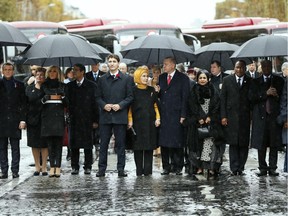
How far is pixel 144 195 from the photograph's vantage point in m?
12.5

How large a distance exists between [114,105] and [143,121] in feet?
1.90

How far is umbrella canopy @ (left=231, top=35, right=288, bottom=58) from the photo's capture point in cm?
1513

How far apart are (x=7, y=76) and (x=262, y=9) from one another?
2294 inches

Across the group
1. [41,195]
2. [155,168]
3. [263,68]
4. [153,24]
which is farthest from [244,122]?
[153,24]

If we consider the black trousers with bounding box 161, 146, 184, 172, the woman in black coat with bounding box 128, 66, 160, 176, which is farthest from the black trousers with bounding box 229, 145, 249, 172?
the woman in black coat with bounding box 128, 66, 160, 176

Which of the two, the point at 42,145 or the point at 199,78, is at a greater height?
the point at 199,78

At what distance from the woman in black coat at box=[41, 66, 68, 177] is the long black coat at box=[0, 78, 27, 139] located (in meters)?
0.40

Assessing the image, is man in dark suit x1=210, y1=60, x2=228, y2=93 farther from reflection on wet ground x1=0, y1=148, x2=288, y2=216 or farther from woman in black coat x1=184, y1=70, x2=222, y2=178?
reflection on wet ground x1=0, y1=148, x2=288, y2=216

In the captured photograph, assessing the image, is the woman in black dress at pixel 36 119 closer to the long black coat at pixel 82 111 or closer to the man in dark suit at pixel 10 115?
the man in dark suit at pixel 10 115

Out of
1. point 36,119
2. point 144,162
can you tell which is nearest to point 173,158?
point 144,162

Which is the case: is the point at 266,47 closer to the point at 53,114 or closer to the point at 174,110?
the point at 174,110

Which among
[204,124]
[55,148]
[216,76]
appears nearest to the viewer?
[204,124]

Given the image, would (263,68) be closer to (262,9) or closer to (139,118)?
(139,118)

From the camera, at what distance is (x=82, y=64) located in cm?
1648
